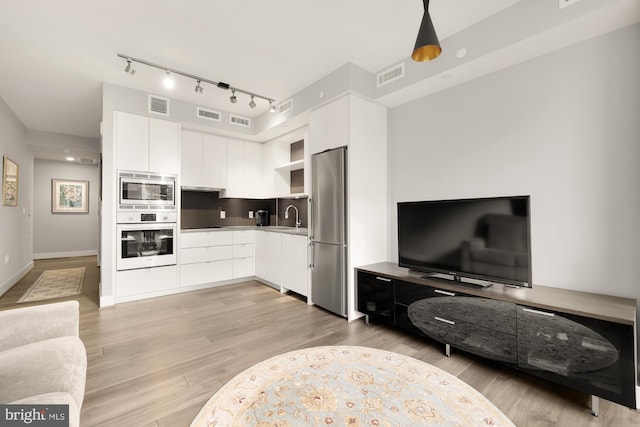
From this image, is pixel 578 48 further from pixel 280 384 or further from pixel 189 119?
pixel 189 119

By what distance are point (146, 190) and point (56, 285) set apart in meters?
2.63

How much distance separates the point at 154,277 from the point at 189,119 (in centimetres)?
235

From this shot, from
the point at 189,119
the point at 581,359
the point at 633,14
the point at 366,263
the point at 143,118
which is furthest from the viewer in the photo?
the point at 189,119

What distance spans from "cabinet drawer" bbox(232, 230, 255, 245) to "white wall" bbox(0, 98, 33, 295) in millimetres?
3255

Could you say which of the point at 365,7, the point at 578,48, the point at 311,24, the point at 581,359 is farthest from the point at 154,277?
the point at 578,48

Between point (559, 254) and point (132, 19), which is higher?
point (132, 19)

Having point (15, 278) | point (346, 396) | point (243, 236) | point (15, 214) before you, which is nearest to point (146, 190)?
point (243, 236)

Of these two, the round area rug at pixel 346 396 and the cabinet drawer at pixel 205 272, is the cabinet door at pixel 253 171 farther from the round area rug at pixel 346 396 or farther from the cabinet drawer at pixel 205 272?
the round area rug at pixel 346 396

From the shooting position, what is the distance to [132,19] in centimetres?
249

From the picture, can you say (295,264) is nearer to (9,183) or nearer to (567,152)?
(567,152)

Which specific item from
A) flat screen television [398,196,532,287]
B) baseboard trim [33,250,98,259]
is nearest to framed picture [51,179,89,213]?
baseboard trim [33,250,98,259]

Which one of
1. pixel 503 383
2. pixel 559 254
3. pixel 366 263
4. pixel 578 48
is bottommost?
pixel 503 383

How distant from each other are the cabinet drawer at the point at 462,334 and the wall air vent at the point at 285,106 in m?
3.00

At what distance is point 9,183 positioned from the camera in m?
4.46
